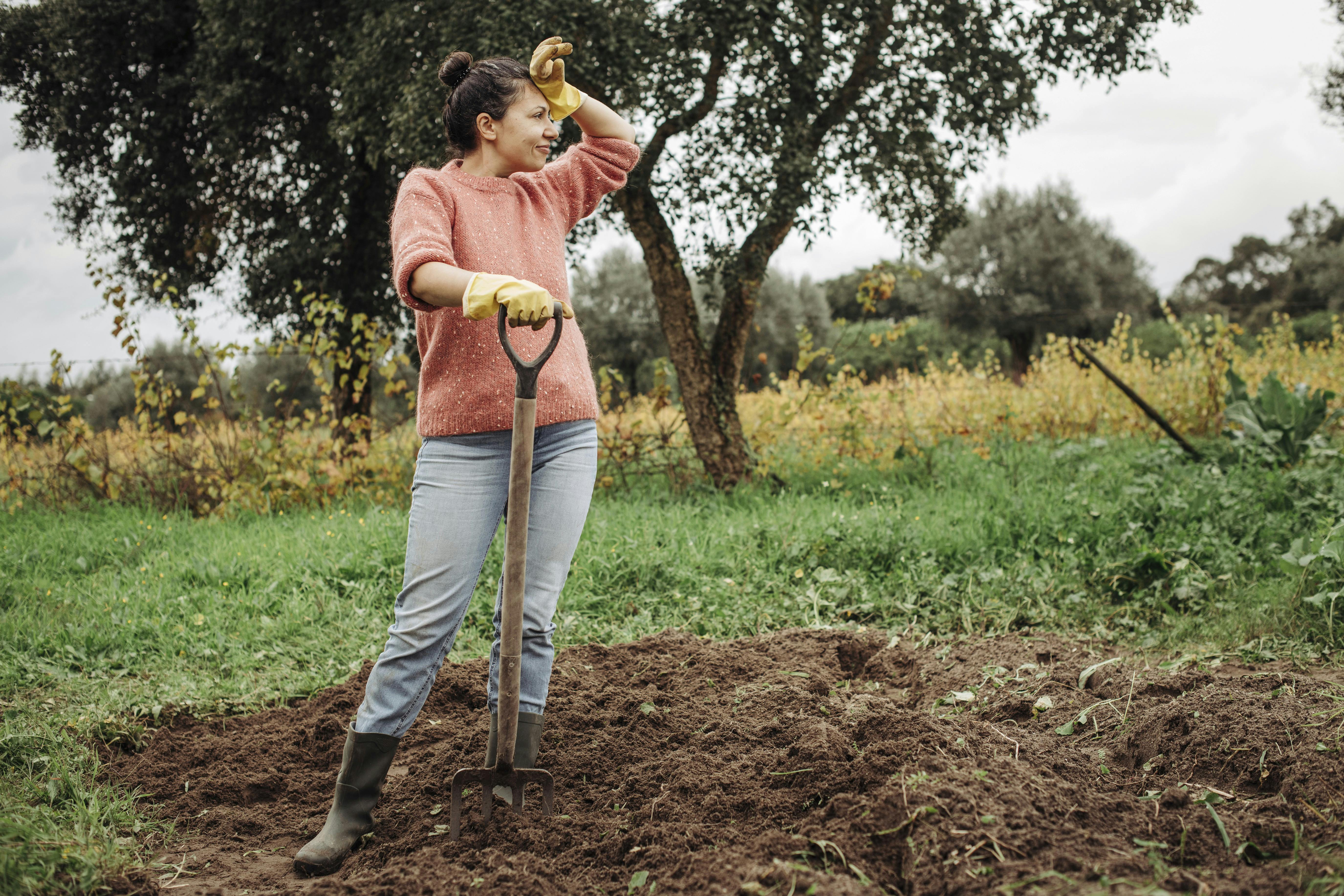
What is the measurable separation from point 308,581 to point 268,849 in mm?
2307

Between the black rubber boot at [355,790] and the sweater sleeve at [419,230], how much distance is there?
1052 mm

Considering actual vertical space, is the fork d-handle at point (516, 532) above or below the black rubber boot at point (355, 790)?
above

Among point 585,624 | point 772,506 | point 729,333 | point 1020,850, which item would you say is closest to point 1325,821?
point 1020,850

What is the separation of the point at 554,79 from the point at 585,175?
0.28 metres

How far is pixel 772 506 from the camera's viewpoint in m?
5.62

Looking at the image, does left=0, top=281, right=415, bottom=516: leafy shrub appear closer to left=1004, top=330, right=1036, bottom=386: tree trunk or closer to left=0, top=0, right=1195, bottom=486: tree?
left=0, top=0, right=1195, bottom=486: tree

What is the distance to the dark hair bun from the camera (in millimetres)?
2256

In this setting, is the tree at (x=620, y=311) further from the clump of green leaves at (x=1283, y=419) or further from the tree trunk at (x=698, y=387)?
the clump of green leaves at (x=1283, y=419)

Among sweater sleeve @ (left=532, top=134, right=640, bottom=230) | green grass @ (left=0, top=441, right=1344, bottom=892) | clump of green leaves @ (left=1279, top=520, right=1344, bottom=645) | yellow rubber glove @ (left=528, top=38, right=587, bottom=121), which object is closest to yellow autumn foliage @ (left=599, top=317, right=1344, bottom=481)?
green grass @ (left=0, top=441, right=1344, bottom=892)

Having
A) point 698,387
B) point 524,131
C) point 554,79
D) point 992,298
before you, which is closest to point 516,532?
point 524,131

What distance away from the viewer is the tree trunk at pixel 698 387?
6.40 meters

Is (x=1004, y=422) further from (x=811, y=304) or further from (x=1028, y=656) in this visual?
(x=811, y=304)

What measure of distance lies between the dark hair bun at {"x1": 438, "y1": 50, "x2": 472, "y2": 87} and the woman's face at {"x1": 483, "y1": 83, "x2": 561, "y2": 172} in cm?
18

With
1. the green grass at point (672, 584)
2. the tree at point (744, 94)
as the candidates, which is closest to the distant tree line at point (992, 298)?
the tree at point (744, 94)
